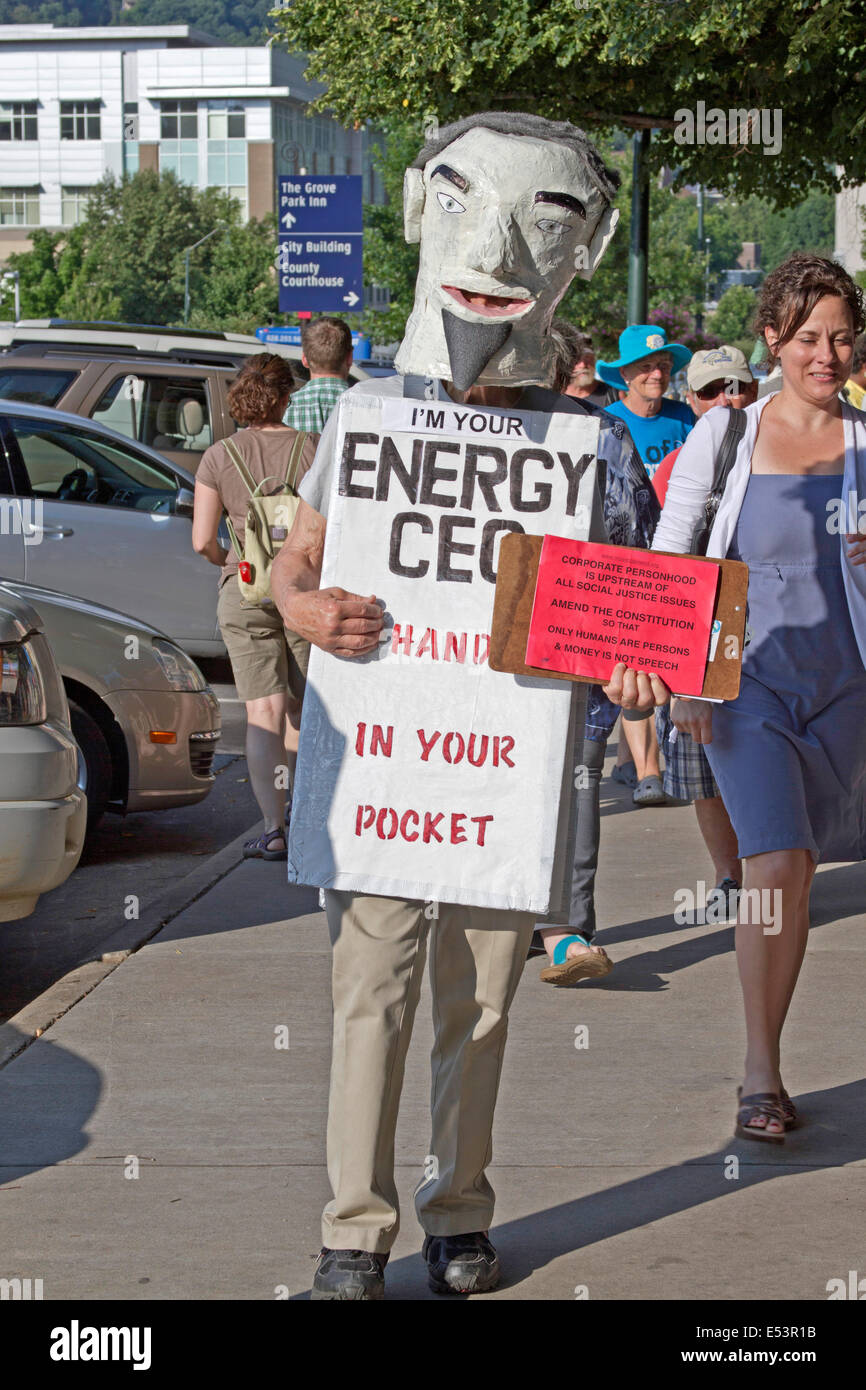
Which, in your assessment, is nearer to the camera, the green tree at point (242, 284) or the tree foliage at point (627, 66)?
the tree foliage at point (627, 66)

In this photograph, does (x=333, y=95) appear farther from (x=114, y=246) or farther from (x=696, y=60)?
(x=114, y=246)

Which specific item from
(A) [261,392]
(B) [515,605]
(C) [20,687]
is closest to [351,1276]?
(B) [515,605]

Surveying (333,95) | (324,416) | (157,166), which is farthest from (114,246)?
(324,416)

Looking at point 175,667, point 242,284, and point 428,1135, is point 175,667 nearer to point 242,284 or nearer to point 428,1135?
point 428,1135

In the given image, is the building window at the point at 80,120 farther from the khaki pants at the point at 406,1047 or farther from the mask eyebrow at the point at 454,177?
the khaki pants at the point at 406,1047

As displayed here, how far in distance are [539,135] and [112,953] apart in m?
3.46

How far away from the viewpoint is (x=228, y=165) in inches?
4702

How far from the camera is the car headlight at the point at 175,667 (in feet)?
25.7

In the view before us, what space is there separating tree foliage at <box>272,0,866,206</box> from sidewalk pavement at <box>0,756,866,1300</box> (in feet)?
26.5

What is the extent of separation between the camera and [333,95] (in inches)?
593

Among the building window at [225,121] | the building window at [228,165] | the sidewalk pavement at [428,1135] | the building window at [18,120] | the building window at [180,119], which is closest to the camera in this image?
the sidewalk pavement at [428,1135]

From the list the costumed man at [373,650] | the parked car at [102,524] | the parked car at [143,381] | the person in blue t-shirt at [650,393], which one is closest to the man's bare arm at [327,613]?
the costumed man at [373,650]

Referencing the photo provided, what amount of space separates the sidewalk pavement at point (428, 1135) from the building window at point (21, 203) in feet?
405

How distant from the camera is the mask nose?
3463 millimetres
